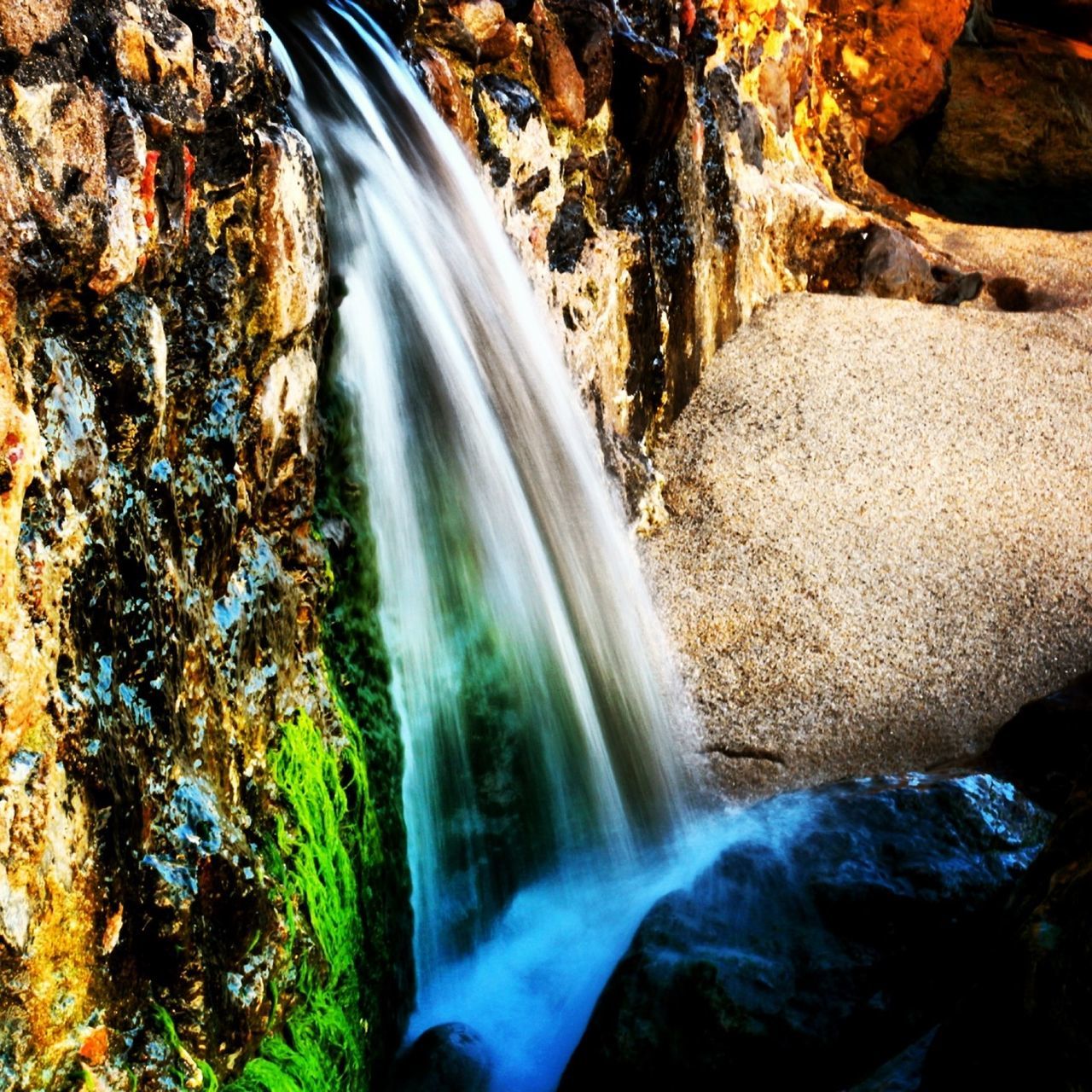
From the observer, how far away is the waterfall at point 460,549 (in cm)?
314

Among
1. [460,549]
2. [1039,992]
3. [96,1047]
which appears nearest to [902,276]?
[460,549]

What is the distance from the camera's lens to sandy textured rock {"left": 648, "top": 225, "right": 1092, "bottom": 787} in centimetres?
402

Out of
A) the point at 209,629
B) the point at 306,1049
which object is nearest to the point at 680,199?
the point at 209,629

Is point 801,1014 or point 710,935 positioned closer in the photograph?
point 801,1014

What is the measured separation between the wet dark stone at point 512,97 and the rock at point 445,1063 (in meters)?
3.11

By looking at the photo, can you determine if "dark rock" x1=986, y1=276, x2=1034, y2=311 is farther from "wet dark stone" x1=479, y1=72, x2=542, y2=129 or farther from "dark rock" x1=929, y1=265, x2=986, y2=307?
"wet dark stone" x1=479, y1=72, x2=542, y2=129

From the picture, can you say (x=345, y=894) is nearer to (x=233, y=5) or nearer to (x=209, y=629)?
(x=209, y=629)

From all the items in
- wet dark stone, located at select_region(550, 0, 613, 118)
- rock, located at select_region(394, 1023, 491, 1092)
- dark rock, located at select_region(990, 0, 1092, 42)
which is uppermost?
dark rock, located at select_region(990, 0, 1092, 42)

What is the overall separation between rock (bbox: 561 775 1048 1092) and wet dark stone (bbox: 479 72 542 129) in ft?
8.94

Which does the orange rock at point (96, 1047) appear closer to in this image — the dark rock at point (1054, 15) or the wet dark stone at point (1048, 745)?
the wet dark stone at point (1048, 745)

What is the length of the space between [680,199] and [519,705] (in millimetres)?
3056

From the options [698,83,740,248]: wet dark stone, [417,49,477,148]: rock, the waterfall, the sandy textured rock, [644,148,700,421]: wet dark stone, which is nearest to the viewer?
the waterfall

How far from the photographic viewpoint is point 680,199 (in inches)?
215

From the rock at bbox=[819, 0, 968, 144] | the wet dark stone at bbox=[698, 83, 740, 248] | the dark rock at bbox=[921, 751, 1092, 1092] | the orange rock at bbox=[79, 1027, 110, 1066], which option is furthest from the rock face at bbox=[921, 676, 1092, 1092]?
the rock at bbox=[819, 0, 968, 144]
